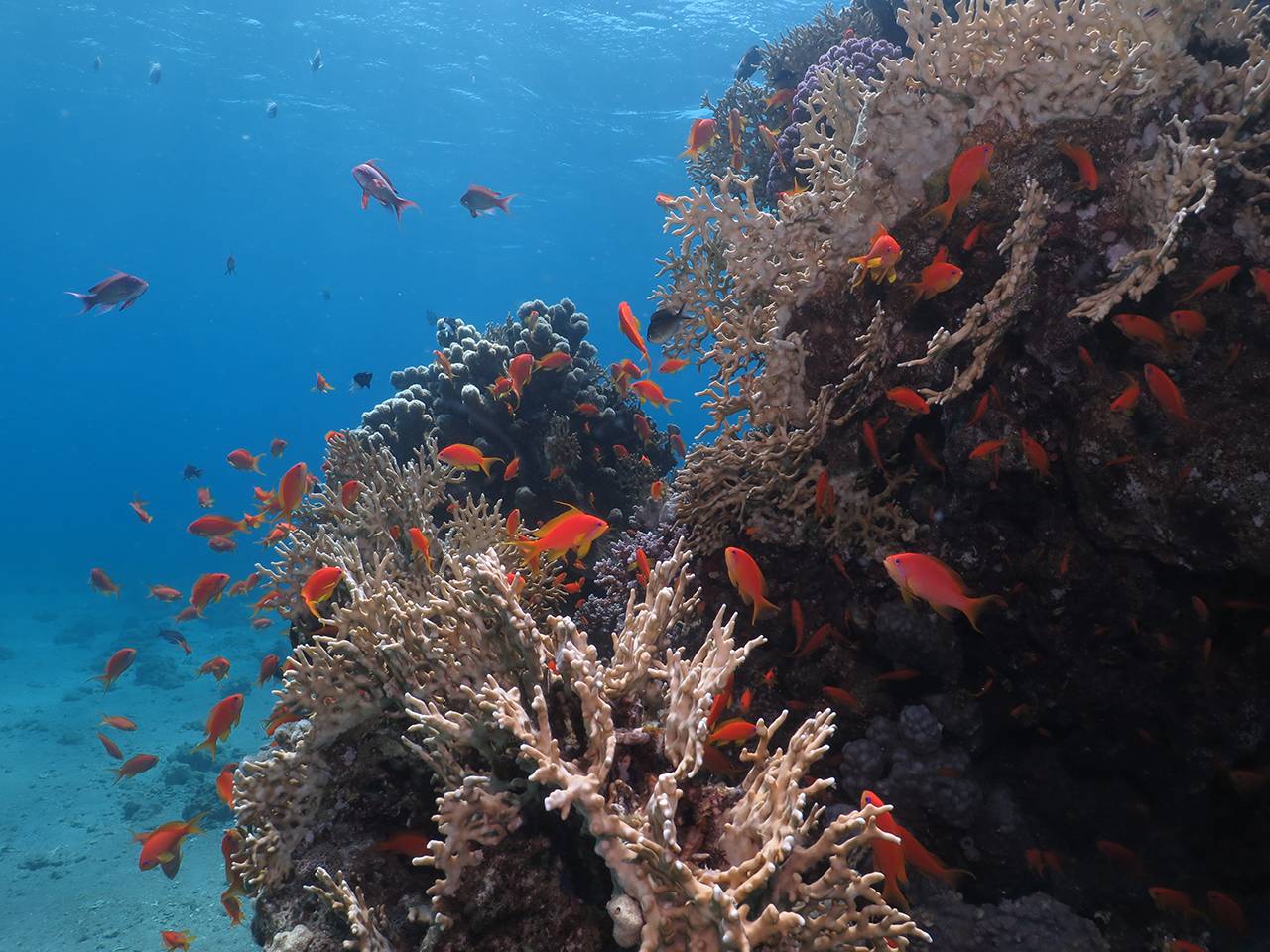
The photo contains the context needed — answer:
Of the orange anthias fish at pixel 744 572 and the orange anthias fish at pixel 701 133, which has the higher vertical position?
the orange anthias fish at pixel 701 133

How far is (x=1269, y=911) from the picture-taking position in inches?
156

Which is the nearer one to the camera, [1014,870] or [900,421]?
[1014,870]

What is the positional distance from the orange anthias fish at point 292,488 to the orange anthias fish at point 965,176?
5.70 metres

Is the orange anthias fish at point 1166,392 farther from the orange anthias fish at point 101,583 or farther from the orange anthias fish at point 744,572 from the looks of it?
the orange anthias fish at point 101,583

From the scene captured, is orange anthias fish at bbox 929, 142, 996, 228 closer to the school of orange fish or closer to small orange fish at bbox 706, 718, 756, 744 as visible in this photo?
the school of orange fish

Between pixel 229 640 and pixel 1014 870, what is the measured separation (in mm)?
30133

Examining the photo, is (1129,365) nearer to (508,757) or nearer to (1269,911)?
(1269,911)

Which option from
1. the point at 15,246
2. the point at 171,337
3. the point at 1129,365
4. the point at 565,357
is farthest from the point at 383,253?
the point at 1129,365

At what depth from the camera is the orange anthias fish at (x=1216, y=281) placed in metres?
3.54

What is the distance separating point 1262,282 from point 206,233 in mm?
84645

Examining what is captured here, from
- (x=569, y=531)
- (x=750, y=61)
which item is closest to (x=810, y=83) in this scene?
(x=750, y=61)

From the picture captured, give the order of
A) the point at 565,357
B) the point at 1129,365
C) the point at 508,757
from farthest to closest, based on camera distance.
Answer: the point at 565,357 → the point at 1129,365 → the point at 508,757

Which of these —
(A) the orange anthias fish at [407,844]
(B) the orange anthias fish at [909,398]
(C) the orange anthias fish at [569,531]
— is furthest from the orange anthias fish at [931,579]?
(A) the orange anthias fish at [407,844]

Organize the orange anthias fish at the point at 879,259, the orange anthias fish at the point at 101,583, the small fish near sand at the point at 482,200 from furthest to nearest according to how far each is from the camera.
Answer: the orange anthias fish at the point at 101,583, the small fish near sand at the point at 482,200, the orange anthias fish at the point at 879,259
